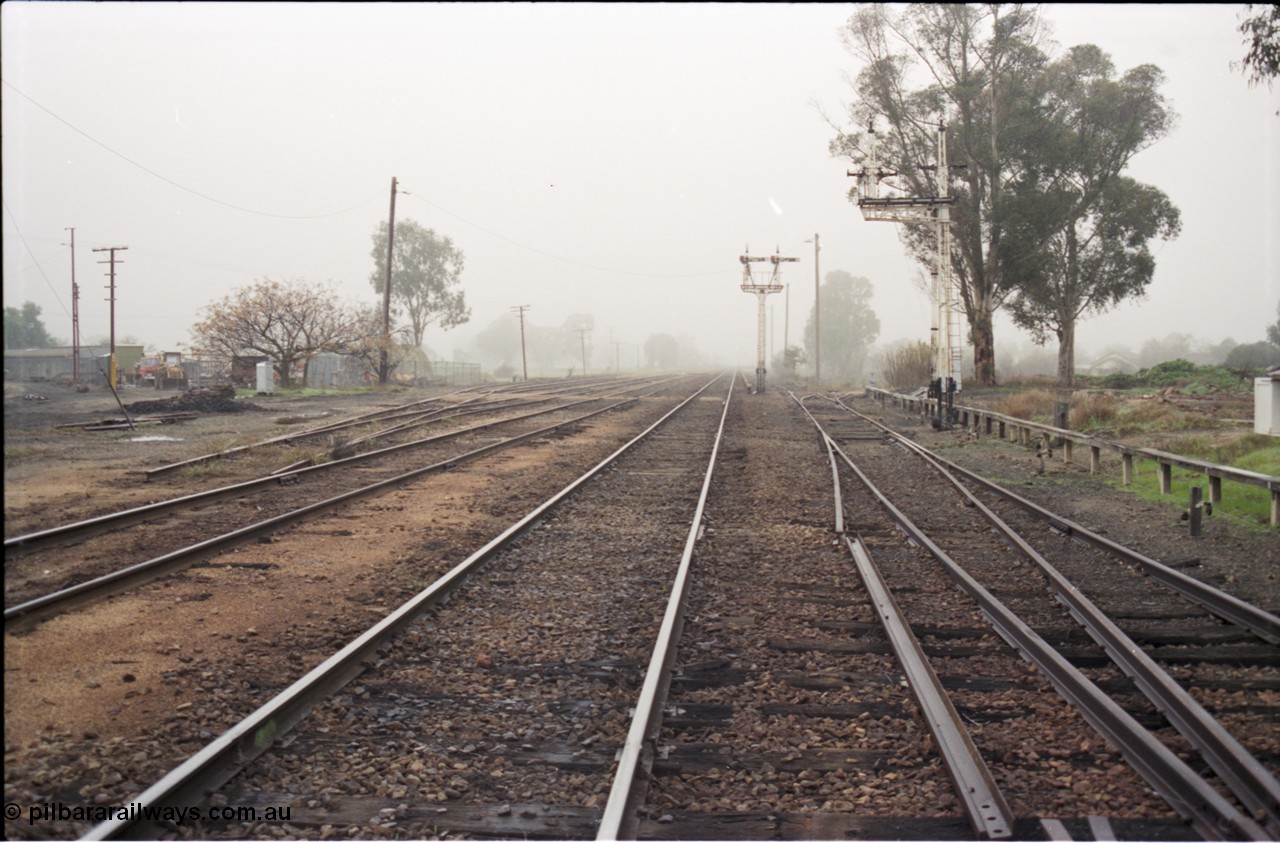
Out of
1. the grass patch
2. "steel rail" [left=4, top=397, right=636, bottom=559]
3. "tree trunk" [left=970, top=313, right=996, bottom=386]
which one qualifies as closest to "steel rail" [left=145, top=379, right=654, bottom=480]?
"steel rail" [left=4, top=397, right=636, bottom=559]

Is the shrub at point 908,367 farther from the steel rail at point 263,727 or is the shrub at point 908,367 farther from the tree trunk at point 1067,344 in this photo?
the steel rail at point 263,727

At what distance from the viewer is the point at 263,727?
3.78m

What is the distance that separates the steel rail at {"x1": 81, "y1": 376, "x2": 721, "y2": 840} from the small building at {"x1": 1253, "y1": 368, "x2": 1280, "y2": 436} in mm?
12390

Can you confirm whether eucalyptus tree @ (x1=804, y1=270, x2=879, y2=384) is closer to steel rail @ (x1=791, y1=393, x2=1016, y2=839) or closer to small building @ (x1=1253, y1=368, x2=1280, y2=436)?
small building @ (x1=1253, y1=368, x2=1280, y2=436)

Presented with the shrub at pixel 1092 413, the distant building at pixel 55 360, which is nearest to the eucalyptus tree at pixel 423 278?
the distant building at pixel 55 360

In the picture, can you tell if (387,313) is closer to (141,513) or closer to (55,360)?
(141,513)

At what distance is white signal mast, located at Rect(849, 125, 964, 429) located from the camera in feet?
68.0

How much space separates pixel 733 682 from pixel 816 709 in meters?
0.52

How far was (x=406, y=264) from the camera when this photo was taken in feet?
237

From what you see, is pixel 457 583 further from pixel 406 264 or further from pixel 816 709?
pixel 406 264

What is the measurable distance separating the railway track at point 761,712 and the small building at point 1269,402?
24.8ft

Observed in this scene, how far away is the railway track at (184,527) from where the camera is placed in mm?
6148

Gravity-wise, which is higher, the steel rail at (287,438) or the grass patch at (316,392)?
the grass patch at (316,392)

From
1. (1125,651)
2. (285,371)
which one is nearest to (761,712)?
(1125,651)
